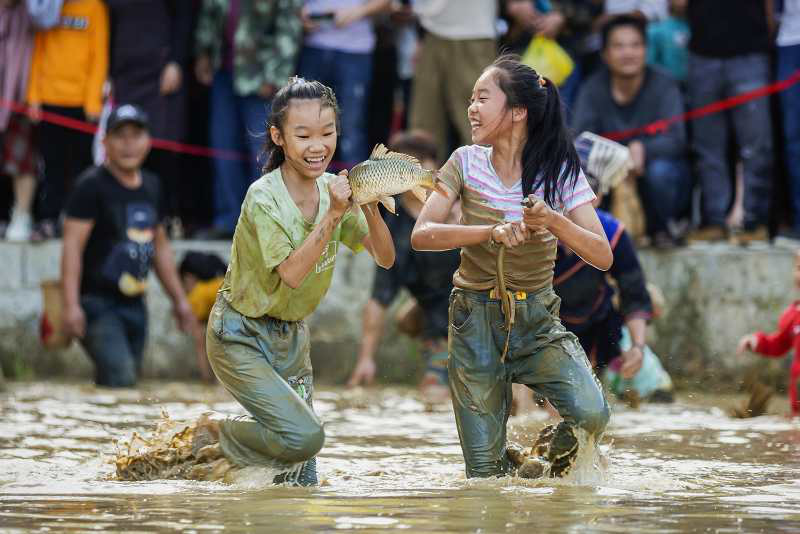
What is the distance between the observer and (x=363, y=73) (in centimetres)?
1084

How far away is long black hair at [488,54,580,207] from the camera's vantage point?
20.0 feet

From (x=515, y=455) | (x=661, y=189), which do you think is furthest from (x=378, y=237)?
(x=661, y=189)

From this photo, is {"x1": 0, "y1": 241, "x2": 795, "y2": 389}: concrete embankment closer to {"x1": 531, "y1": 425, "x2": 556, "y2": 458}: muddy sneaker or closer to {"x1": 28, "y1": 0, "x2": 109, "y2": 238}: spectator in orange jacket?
{"x1": 28, "y1": 0, "x2": 109, "y2": 238}: spectator in orange jacket

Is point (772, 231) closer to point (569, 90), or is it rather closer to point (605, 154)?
point (569, 90)

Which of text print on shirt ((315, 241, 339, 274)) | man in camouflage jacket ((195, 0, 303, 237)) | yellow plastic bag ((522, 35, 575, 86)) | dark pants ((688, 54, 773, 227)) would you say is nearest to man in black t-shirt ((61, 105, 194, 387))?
man in camouflage jacket ((195, 0, 303, 237))

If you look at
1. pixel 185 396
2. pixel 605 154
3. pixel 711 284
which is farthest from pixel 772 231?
pixel 185 396

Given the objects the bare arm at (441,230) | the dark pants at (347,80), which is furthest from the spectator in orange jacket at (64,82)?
the bare arm at (441,230)

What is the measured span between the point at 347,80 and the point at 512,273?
489 centimetres

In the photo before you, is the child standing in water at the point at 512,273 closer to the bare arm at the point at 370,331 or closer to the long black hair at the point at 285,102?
the long black hair at the point at 285,102

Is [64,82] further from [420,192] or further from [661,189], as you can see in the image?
[420,192]

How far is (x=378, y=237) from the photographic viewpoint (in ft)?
19.8

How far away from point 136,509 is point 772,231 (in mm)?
6124

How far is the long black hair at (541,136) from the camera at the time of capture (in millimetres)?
6086

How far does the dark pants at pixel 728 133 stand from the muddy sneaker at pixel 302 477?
470cm
